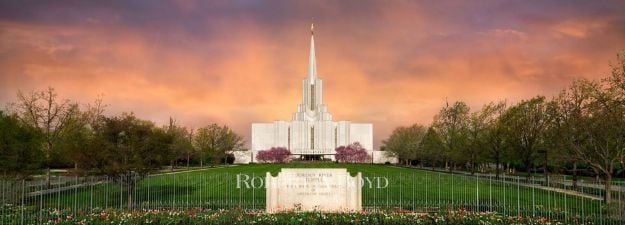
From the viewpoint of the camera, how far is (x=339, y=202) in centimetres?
2172

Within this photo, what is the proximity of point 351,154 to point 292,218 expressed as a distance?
107 m

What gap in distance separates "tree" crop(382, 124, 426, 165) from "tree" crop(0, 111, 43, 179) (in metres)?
72.2

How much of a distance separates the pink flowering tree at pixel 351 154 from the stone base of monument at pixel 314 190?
4067 inches

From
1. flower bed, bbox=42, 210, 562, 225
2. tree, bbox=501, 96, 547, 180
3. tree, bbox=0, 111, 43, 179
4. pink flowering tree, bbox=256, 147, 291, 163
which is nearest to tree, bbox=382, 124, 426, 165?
pink flowering tree, bbox=256, 147, 291, 163

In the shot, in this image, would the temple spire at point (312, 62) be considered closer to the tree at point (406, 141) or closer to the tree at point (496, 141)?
the tree at point (406, 141)

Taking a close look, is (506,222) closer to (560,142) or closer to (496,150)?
(560,142)

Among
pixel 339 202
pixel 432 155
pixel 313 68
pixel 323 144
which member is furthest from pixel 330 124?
pixel 339 202

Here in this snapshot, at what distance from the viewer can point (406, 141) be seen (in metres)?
106

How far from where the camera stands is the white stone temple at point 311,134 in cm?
13800

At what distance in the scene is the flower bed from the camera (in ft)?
61.5

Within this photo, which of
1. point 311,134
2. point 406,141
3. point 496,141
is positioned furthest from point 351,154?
point 496,141

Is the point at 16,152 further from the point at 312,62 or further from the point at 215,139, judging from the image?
the point at 312,62

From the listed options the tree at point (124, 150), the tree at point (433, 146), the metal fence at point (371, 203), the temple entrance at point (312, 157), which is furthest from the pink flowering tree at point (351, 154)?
the tree at point (124, 150)

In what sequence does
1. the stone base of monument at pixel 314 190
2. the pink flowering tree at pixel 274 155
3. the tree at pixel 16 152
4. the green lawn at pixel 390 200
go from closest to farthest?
the stone base of monument at pixel 314 190, the green lawn at pixel 390 200, the tree at pixel 16 152, the pink flowering tree at pixel 274 155
